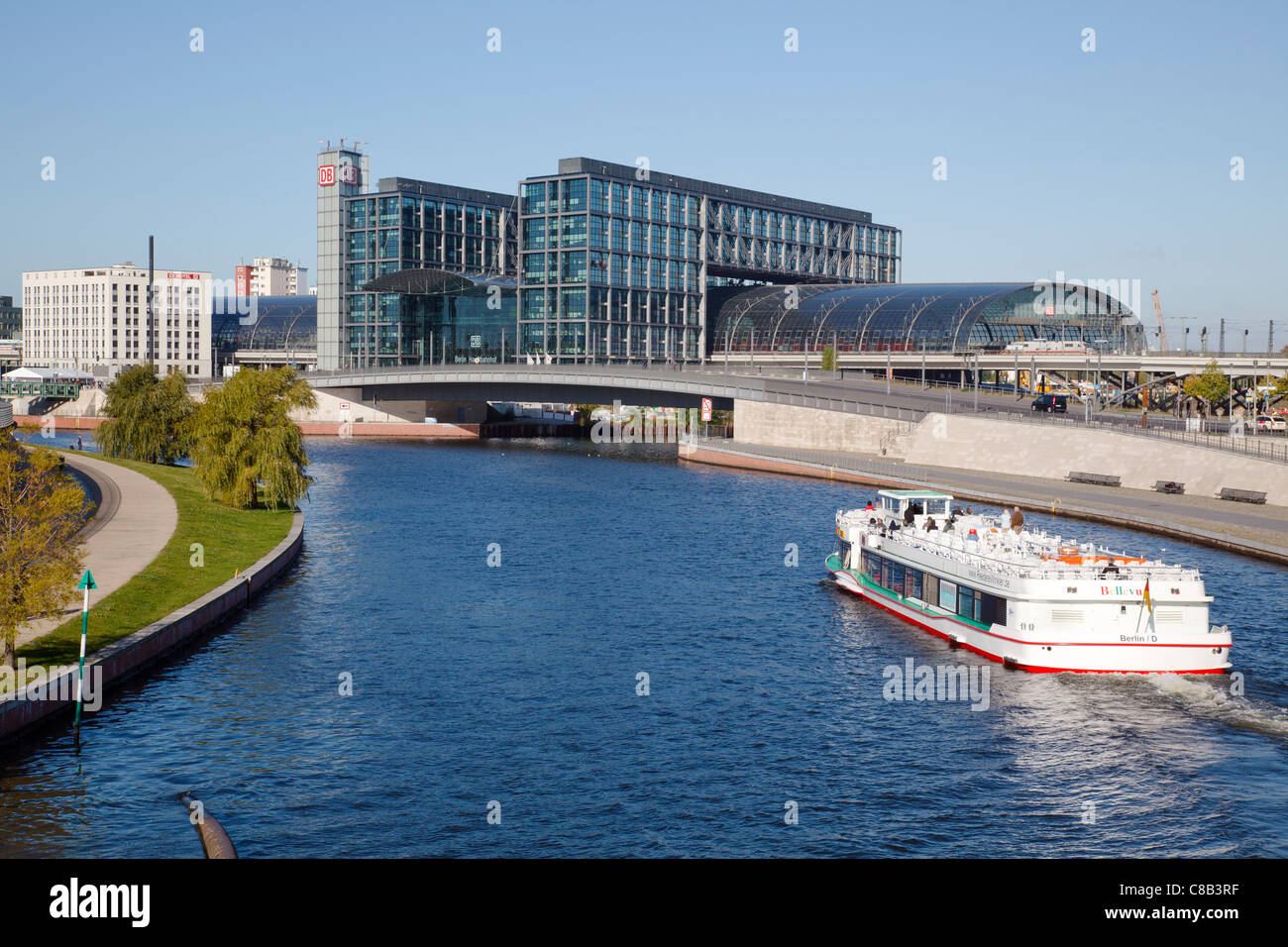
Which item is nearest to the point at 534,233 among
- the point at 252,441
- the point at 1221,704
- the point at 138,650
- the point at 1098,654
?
the point at 252,441

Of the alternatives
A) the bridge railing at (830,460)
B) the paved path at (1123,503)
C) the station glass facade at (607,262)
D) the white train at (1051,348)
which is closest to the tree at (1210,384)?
the white train at (1051,348)

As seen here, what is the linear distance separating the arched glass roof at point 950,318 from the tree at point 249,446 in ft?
359

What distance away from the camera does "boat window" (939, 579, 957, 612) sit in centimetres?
4162

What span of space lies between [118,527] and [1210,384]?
94270 millimetres

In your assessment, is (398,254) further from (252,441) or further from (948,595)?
(948,595)

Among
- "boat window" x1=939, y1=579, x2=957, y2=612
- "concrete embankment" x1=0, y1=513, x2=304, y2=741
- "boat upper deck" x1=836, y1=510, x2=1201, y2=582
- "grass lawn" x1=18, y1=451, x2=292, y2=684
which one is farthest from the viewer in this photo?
"boat window" x1=939, y1=579, x2=957, y2=612

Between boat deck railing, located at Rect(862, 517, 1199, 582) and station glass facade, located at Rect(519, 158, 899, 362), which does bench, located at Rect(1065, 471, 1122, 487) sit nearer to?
boat deck railing, located at Rect(862, 517, 1199, 582)

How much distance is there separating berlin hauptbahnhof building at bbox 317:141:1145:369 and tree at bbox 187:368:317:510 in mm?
108204

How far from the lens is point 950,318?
162 m

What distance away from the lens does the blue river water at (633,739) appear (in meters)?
23.7

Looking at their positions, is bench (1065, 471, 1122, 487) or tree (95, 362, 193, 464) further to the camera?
tree (95, 362, 193, 464)

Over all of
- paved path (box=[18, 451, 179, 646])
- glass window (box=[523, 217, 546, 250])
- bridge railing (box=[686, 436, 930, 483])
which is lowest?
paved path (box=[18, 451, 179, 646])

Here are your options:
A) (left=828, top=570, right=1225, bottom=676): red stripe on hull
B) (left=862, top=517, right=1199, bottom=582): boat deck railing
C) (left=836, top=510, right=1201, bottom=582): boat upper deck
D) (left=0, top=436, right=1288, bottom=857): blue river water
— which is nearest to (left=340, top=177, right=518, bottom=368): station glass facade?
(left=836, top=510, right=1201, bottom=582): boat upper deck
